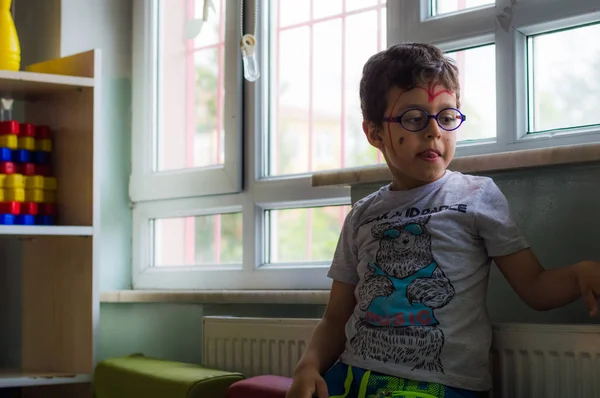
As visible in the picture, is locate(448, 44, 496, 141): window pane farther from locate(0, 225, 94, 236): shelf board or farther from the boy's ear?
locate(0, 225, 94, 236): shelf board

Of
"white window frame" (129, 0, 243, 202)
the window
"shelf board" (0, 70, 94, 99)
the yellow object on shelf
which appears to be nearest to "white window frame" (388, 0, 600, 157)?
the window

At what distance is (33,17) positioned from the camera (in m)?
2.59

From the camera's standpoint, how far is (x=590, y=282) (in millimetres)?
1183

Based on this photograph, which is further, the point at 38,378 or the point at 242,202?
the point at 242,202

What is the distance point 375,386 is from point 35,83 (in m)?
1.31

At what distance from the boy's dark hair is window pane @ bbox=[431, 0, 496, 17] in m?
0.44

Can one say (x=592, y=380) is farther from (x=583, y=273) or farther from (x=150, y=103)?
(x=150, y=103)

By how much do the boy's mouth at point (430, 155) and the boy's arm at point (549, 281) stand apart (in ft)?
0.60

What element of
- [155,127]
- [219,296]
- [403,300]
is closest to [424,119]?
[403,300]

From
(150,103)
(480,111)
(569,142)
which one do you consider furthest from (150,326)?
(569,142)

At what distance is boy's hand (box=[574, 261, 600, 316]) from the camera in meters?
1.18

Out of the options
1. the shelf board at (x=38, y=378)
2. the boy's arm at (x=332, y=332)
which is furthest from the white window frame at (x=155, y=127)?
the boy's arm at (x=332, y=332)

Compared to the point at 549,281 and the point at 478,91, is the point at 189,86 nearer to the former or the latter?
the point at 478,91

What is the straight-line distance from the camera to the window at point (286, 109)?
1.63 m
